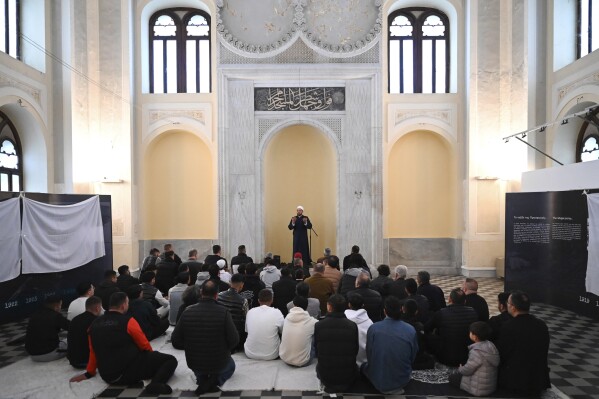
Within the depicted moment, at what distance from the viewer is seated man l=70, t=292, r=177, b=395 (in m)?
3.93

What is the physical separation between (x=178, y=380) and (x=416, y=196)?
27.3ft

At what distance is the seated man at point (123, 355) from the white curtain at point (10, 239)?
271 centimetres

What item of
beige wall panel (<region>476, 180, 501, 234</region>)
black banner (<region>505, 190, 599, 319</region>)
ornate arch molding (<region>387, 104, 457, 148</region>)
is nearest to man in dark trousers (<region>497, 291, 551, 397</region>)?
black banner (<region>505, 190, 599, 319</region>)

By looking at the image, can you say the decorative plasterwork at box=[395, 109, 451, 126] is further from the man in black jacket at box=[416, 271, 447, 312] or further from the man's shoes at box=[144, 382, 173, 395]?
the man's shoes at box=[144, 382, 173, 395]

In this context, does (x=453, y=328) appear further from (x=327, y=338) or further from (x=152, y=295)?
(x=152, y=295)

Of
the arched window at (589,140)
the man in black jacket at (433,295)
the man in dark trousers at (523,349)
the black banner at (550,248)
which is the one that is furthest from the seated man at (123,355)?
the arched window at (589,140)

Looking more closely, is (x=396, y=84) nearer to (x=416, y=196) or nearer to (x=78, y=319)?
(x=416, y=196)

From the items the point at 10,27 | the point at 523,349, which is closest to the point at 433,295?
the point at 523,349

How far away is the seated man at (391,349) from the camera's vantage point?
12.6 feet

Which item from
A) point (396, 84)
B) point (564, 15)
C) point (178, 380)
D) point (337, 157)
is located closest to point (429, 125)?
point (396, 84)

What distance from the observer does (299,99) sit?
1071 centimetres

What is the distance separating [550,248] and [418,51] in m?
6.07

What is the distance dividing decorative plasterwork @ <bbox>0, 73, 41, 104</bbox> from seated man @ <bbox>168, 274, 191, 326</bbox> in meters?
4.75

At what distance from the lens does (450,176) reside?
442 inches
